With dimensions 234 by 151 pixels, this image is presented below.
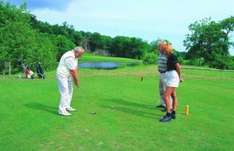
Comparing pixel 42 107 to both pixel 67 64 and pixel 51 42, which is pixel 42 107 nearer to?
pixel 67 64

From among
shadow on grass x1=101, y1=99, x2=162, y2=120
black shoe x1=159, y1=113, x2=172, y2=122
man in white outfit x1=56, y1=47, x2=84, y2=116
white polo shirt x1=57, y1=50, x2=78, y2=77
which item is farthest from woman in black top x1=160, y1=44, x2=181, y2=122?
white polo shirt x1=57, y1=50, x2=78, y2=77

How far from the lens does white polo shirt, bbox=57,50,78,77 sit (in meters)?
12.0

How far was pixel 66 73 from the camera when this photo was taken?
1220 cm

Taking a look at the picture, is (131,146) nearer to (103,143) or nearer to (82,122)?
(103,143)

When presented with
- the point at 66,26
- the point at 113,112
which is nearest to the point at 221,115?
the point at 113,112

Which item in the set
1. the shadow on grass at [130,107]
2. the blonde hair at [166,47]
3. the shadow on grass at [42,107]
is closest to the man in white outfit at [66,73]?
the shadow on grass at [42,107]

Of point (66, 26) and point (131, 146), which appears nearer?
point (131, 146)

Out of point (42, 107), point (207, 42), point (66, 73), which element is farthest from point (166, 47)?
point (207, 42)

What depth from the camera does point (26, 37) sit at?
173 ft

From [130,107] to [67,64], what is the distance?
→ 3.53 m

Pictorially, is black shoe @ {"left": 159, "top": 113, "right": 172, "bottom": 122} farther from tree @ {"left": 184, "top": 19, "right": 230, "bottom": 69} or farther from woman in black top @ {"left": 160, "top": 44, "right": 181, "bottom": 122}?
tree @ {"left": 184, "top": 19, "right": 230, "bottom": 69}

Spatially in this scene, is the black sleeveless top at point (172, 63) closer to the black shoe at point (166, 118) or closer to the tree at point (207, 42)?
the black shoe at point (166, 118)

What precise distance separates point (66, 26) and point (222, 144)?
136 metres

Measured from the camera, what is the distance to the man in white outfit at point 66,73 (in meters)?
12.0
